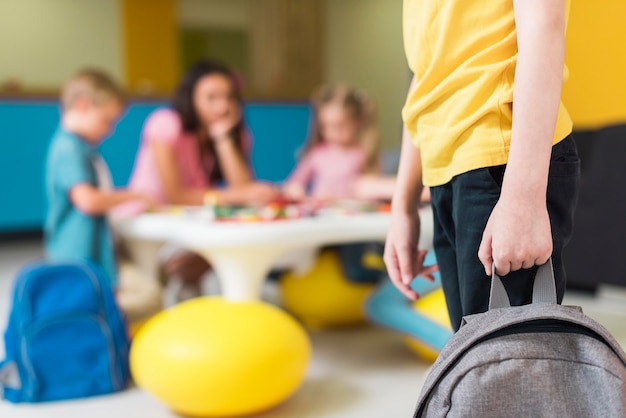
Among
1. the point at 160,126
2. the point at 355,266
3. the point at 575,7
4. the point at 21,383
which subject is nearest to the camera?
the point at 575,7

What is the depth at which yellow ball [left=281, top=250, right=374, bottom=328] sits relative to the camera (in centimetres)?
185

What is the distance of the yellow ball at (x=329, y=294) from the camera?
6.06ft

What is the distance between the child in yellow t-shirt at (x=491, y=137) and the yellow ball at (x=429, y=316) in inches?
27.5

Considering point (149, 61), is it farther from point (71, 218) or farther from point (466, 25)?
point (466, 25)

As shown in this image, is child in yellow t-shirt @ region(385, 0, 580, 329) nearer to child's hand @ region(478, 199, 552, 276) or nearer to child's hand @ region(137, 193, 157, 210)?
child's hand @ region(478, 199, 552, 276)

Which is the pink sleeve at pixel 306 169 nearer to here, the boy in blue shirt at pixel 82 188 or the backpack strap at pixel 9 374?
the boy in blue shirt at pixel 82 188

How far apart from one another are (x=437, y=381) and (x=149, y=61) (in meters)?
4.34

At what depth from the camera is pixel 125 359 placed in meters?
1.46

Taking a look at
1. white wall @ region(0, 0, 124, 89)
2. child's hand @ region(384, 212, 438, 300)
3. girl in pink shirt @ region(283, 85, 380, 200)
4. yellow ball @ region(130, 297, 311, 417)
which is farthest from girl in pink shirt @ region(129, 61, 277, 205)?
white wall @ region(0, 0, 124, 89)

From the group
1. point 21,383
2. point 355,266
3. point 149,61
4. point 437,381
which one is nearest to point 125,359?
point 21,383

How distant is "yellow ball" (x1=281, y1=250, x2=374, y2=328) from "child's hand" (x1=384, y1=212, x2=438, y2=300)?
1.11 m

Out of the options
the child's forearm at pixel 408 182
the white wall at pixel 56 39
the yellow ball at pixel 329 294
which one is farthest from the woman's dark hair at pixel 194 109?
Result: the white wall at pixel 56 39

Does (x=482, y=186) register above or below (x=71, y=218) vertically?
above

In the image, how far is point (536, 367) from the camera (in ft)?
1.78
